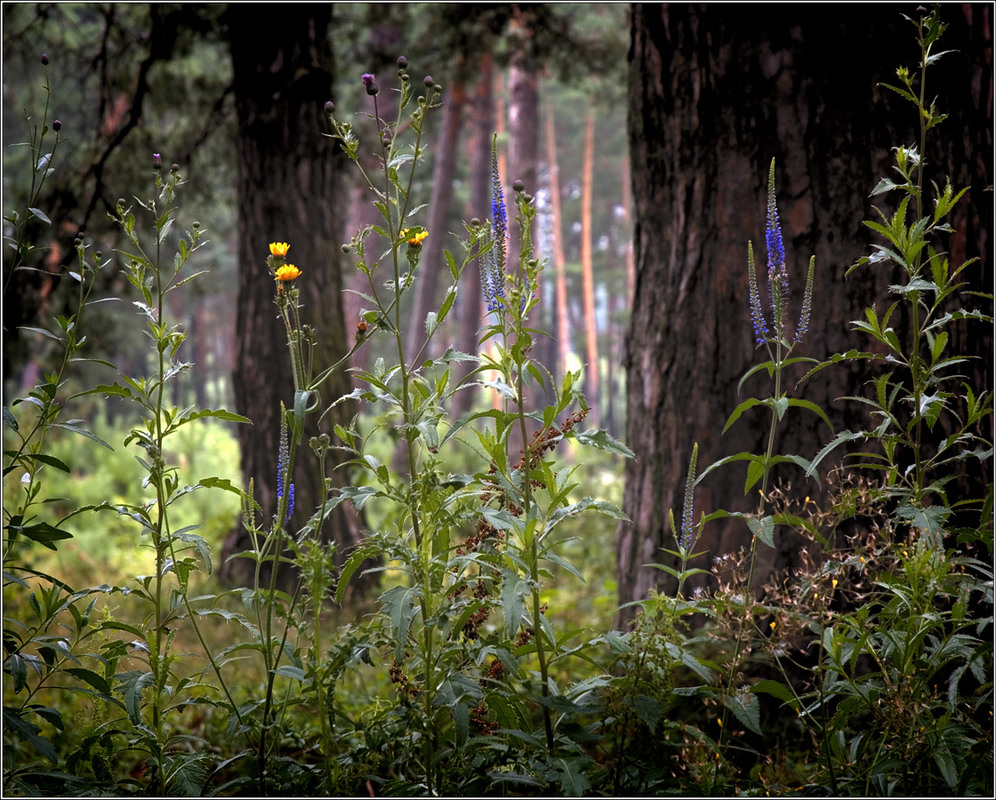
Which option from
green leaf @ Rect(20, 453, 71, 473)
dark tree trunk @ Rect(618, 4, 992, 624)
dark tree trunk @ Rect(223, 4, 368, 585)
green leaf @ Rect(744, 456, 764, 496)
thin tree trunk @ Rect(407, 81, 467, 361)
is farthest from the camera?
thin tree trunk @ Rect(407, 81, 467, 361)

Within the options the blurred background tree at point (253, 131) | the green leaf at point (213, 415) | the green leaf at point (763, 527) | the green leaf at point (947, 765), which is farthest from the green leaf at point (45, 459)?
the blurred background tree at point (253, 131)

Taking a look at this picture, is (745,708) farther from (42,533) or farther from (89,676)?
(42,533)

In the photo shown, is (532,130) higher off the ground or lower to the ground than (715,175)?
higher

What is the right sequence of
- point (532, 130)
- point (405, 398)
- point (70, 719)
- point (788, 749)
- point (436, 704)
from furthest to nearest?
point (532, 130) → point (70, 719) → point (788, 749) → point (405, 398) → point (436, 704)

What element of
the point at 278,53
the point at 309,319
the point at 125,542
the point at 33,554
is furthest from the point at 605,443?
the point at 33,554

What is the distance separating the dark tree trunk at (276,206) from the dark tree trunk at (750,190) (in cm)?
302

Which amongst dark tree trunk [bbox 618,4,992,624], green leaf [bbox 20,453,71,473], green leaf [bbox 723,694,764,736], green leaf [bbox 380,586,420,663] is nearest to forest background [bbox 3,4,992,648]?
dark tree trunk [bbox 618,4,992,624]

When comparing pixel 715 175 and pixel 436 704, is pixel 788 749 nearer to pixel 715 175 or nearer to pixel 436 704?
pixel 436 704

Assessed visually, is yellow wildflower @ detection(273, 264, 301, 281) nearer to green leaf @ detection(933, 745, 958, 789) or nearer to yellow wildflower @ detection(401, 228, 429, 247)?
yellow wildflower @ detection(401, 228, 429, 247)

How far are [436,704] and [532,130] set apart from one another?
44.7ft

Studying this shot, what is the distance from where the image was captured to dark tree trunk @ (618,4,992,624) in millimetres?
2898

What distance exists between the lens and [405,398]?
5.92ft

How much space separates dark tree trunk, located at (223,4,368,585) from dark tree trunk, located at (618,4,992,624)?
3.02 meters

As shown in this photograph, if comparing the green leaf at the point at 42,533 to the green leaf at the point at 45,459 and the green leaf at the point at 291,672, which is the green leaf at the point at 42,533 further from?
the green leaf at the point at 291,672
